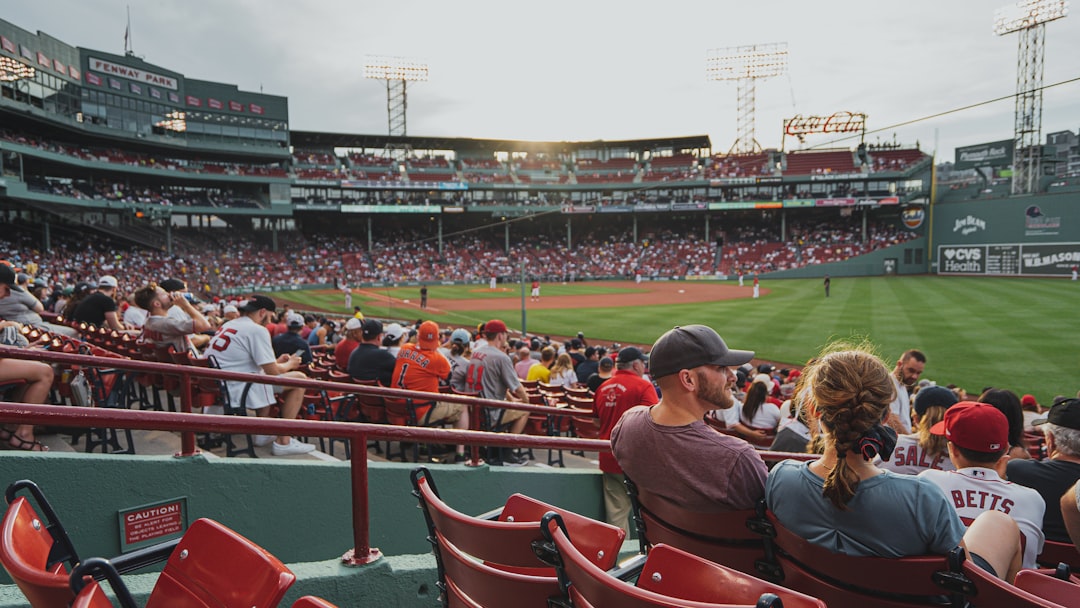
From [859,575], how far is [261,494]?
3377mm

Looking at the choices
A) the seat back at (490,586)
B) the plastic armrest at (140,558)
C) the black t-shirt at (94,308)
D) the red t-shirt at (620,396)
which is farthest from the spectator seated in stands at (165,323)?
the seat back at (490,586)

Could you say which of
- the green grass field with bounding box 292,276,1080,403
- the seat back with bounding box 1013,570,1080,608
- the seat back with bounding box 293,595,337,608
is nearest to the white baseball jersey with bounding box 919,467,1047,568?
the seat back with bounding box 1013,570,1080,608

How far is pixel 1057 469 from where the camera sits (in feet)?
11.8

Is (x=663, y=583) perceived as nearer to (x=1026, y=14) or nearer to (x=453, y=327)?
(x=453, y=327)

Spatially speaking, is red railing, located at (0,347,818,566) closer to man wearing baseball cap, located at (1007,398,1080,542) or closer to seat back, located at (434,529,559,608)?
seat back, located at (434,529,559,608)

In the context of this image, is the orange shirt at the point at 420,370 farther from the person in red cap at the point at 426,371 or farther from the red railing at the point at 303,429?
the red railing at the point at 303,429

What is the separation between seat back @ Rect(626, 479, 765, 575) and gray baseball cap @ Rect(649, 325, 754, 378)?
0.57 m

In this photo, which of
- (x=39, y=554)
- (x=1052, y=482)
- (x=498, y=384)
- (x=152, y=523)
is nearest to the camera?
(x=39, y=554)

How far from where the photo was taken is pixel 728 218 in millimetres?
71312

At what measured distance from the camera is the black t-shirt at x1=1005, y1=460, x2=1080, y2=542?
11.5 feet

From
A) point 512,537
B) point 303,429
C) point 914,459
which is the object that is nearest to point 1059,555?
point 914,459

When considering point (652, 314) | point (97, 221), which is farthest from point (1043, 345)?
point (97, 221)

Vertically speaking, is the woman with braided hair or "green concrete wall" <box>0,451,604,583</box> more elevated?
the woman with braided hair

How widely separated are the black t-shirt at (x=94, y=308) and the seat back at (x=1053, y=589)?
11.4 metres
